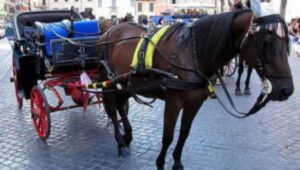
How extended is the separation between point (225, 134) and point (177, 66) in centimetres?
226

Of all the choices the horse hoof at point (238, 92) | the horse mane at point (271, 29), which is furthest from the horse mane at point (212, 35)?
the horse hoof at point (238, 92)

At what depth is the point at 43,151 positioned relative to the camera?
506 centimetres

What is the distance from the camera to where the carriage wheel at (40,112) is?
5309 mm

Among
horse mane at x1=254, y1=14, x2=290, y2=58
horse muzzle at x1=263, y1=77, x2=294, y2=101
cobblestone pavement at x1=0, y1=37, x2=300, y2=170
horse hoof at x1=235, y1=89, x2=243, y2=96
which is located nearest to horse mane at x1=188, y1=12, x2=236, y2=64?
horse mane at x1=254, y1=14, x2=290, y2=58

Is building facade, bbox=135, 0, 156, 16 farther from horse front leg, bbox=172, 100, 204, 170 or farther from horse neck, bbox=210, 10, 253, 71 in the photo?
horse neck, bbox=210, 10, 253, 71

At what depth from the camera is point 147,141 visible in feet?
17.5

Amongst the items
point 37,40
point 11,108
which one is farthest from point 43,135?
point 11,108

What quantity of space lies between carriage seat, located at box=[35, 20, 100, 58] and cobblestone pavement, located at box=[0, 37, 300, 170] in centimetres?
117

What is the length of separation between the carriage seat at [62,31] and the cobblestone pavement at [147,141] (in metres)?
1.17

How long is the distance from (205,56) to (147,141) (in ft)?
6.72

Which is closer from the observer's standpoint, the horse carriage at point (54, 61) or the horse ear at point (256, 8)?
the horse ear at point (256, 8)

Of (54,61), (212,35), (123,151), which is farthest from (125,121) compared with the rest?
(212,35)

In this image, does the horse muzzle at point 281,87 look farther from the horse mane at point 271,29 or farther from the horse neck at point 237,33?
the horse neck at point 237,33

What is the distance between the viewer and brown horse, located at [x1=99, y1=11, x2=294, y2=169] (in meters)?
3.06
